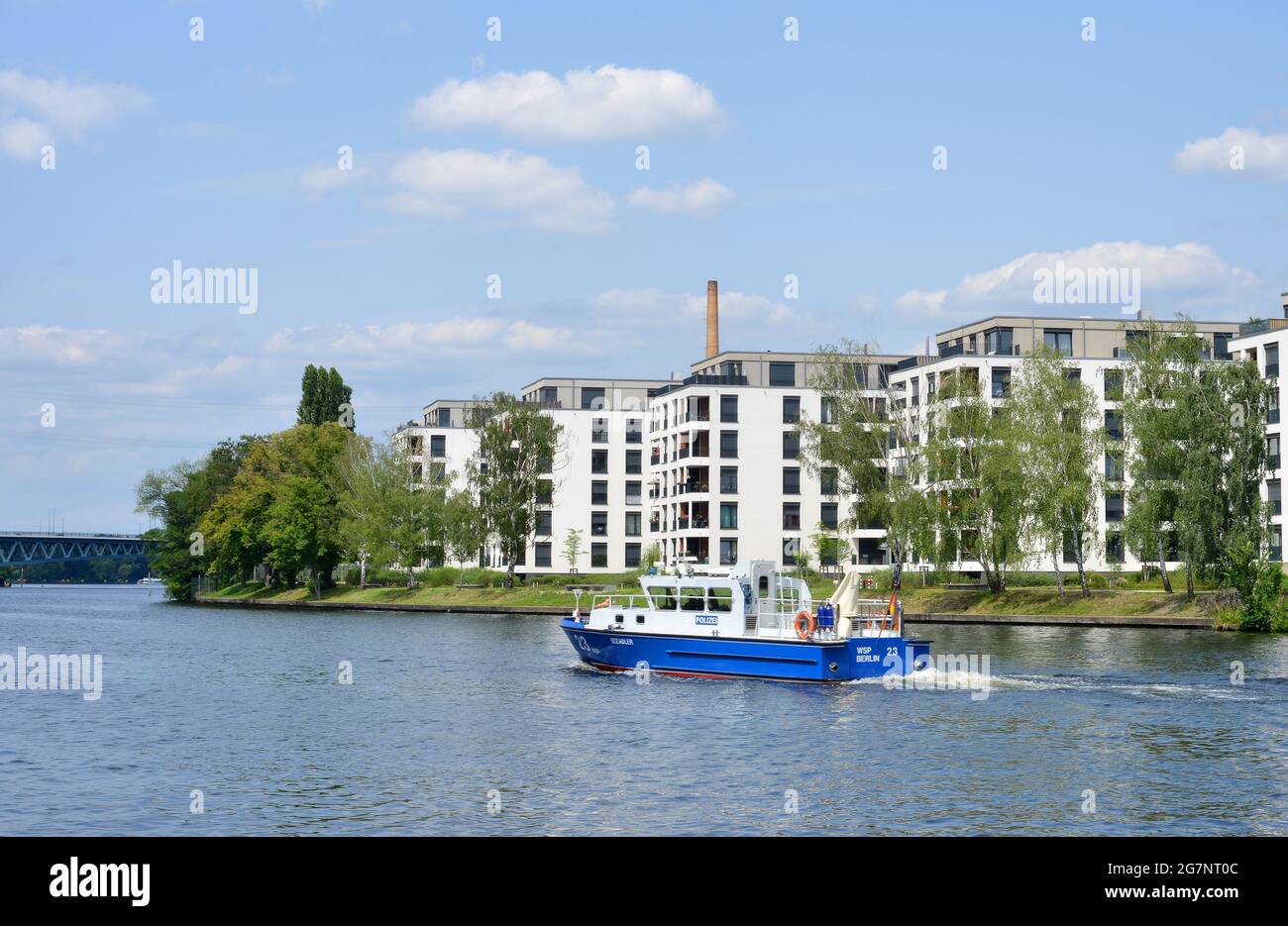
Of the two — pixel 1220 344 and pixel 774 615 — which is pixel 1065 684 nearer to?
pixel 774 615

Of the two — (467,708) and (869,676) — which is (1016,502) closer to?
(869,676)

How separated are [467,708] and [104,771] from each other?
16.0 m

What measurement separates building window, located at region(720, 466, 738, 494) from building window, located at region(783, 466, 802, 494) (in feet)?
17.0

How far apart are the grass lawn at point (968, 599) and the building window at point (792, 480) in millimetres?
24605

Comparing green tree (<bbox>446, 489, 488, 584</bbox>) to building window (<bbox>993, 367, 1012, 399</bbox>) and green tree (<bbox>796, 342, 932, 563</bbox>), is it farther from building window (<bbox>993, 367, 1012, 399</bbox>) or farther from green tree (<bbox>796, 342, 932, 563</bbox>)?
building window (<bbox>993, 367, 1012, 399</bbox>)

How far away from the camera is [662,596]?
60.2 m

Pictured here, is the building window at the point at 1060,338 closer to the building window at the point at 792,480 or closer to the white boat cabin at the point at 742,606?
the building window at the point at 792,480

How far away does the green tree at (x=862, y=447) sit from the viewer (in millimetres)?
106312

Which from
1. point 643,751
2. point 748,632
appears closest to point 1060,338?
point 748,632

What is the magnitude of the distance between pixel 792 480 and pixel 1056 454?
160ft

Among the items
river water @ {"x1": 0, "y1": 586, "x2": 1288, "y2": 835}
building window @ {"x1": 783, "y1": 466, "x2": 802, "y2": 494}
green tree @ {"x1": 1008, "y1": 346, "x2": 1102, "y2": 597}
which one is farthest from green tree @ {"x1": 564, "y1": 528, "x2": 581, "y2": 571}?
river water @ {"x1": 0, "y1": 586, "x2": 1288, "y2": 835}

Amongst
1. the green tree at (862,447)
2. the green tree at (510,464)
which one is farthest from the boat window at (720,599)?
the green tree at (510,464)

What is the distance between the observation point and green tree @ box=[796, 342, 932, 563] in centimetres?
10631

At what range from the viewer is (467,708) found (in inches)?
1928
